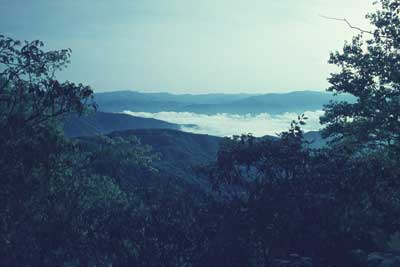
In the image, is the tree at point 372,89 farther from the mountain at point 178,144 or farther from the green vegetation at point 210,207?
the mountain at point 178,144

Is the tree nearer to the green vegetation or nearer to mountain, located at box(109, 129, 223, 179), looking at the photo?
the green vegetation

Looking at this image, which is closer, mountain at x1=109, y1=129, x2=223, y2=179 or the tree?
the tree

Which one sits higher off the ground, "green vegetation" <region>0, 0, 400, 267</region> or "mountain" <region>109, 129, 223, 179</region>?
"green vegetation" <region>0, 0, 400, 267</region>

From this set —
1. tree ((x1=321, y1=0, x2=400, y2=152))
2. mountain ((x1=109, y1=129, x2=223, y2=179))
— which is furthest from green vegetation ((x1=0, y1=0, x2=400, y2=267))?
mountain ((x1=109, y1=129, x2=223, y2=179))

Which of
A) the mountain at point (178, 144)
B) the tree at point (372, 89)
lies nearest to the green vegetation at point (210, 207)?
the tree at point (372, 89)

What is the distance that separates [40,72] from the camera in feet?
44.9

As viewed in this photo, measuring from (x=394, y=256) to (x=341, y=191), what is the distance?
6.17 feet

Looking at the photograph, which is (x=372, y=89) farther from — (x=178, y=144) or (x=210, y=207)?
(x=178, y=144)

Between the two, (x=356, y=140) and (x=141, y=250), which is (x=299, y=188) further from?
(x=356, y=140)

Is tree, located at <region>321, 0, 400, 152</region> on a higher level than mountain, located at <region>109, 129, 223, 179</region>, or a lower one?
higher

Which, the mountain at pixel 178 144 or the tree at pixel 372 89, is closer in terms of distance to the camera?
the tree at pixel 372 89

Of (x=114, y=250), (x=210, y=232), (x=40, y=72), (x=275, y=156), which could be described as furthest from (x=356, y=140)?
(x=40, y=72)

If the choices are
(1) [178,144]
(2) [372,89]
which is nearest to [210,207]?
(2) [372,89]

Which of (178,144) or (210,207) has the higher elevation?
(210,207)
